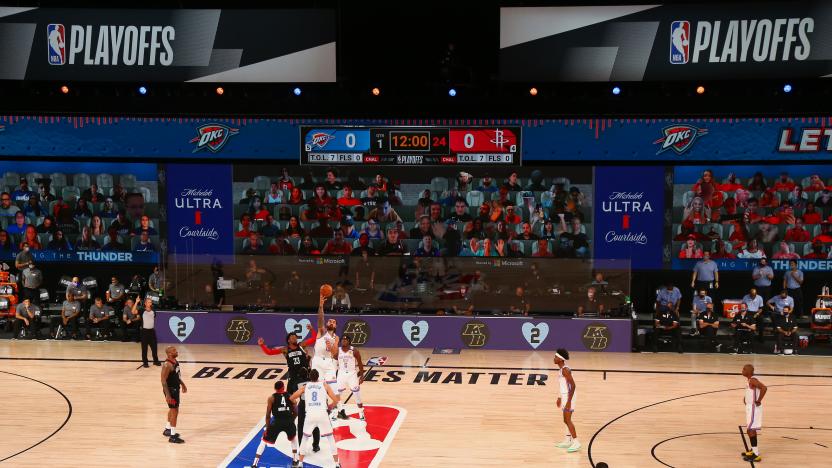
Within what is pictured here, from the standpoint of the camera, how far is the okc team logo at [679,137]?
72.9 feet

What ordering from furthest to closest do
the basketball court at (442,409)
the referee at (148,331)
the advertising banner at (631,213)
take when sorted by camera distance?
the advertising banner at (631,213)
the referee at (148,331)
the basketball court at (442,409)

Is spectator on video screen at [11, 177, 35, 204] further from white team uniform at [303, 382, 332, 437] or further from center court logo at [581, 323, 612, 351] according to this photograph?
center court logo at [581, 323, 612, 351]

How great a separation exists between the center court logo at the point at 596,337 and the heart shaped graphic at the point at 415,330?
3670 millimetres

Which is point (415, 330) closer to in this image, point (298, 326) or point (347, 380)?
point (298, 326)

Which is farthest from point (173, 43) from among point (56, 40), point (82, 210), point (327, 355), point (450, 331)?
point (327, 355)

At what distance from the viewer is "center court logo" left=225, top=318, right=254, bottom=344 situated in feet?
70.1

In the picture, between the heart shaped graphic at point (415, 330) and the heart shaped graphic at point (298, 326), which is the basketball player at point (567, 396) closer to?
the heart shaped graphic at point (415, 330)

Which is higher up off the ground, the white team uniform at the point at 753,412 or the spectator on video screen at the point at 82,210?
the spectator on video screen at the point at 82,210

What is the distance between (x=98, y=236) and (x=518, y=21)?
12478mm

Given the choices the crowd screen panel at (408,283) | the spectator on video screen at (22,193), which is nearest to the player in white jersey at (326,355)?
the crowd screen panel at (408,283)

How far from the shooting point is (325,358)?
48.8ft

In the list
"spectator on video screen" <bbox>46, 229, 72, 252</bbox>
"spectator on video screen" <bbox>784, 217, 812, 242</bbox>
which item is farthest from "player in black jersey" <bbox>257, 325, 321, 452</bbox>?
"spectator on video screen" <bbox>784, 217, 812, 242</bbox>

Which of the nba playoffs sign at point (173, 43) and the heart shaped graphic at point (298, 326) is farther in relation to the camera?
the nba playoffs sign at point (173, 43)

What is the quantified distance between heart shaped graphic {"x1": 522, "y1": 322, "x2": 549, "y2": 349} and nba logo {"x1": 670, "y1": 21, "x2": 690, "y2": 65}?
6.82 m
